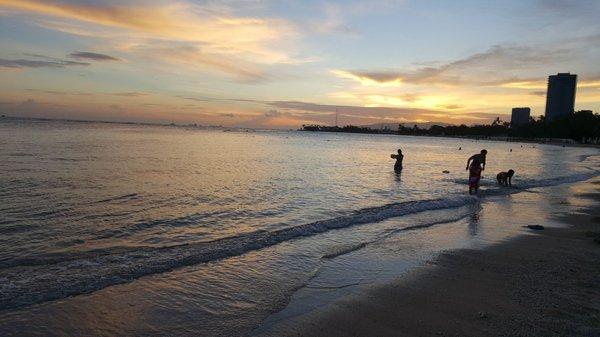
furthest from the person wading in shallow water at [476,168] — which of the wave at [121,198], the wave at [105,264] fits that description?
the wave at [121,198]

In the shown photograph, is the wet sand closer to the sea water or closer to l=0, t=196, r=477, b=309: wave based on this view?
the sea water

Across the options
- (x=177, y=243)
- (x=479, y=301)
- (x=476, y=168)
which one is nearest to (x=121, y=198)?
(x=177, y=243)

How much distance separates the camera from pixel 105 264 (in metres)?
7.85

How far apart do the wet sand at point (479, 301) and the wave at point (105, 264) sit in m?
2.47

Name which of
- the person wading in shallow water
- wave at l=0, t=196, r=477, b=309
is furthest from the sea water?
the person wading in shallow water

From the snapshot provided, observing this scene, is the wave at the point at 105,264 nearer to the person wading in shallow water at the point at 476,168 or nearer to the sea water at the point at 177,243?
the sea water at the point at 177,243

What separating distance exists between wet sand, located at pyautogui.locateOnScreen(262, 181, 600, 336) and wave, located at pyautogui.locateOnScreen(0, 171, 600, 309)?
2.47 meters

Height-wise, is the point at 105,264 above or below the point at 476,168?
below

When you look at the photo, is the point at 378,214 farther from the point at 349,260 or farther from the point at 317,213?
the point at 349,260

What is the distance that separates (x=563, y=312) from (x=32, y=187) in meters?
17.0

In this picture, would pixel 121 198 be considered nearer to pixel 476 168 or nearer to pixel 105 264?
pixel 105 264

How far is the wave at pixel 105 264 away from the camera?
6.46m

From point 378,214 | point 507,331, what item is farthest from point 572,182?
point 507,331

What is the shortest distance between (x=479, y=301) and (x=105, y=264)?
21.7 ft
